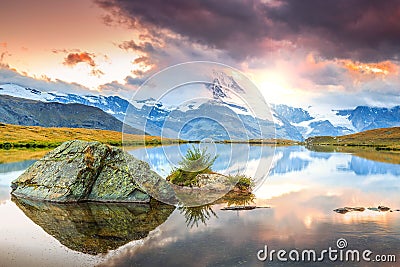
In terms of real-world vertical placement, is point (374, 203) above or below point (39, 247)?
above

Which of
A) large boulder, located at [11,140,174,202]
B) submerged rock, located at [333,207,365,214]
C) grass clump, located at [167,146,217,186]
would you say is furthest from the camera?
grass clump, located at [167,146,217,186]

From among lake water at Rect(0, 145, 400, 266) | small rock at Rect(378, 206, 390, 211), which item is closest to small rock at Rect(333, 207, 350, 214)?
lake water at Rect(0, 145, 400, 266)

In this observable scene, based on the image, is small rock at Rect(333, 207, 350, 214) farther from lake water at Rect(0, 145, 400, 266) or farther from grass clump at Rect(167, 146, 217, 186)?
→ grass clump at Rect(167, 146, 217, 186)

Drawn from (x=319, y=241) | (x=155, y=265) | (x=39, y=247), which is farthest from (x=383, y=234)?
(x=39, y=247)

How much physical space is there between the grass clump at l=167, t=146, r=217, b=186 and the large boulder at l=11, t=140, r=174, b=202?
270cm

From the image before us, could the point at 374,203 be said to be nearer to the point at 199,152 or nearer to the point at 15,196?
the point at 199,152

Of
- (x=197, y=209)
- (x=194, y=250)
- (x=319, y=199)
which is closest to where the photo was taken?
(x=194, y=250)

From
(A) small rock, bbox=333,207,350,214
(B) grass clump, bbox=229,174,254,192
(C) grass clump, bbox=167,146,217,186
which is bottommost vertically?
(A) small rock, bbox=333,207,350,214

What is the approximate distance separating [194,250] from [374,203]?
46.1 ft

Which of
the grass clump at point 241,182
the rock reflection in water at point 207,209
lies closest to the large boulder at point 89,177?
the rock reflection in water at point 207,209

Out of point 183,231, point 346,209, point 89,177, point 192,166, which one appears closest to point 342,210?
point 346,209

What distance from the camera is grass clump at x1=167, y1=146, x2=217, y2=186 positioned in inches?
918

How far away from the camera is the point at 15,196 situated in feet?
71.1

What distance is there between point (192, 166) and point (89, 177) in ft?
22.4
